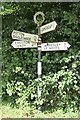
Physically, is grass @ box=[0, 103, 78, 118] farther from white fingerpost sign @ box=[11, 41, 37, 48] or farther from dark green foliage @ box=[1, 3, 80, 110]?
white fingerpost sign @ box=[11, 41, 37, 48]

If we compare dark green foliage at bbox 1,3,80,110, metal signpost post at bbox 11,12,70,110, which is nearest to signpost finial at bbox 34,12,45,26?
metal signpost post at bbox 11,12,70,110

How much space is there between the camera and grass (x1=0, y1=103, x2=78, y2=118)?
4.27 meters

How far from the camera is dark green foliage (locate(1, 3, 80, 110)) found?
14.8 feet

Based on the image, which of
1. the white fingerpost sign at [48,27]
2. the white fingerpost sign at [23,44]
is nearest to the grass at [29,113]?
the white fingerpost sign at [23,44]

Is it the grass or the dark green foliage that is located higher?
the dark green foliage

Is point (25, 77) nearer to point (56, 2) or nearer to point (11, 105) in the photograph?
point (11, 105)

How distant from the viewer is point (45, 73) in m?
4.61

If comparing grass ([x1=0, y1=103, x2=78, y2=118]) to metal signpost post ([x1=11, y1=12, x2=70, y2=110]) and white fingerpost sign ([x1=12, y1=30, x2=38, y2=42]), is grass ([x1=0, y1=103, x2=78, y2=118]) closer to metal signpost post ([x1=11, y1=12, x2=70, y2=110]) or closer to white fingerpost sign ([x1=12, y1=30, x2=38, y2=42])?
metal signpost post ([x1=11, y1=12, x2=70, y2=110])

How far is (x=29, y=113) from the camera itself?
4.35 meters

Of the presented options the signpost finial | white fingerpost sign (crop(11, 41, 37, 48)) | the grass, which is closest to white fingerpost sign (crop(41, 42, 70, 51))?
white fingerpost sign (crop(11, 41, 37, 48))

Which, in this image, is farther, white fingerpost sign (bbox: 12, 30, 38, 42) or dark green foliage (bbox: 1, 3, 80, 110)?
dark green foliage (bbox: 1, 3, 80, 110)

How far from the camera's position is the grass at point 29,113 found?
427 centimetres

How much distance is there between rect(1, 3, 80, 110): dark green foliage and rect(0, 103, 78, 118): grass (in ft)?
0.45

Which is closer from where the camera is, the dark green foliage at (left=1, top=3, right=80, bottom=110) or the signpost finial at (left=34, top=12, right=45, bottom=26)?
the signpost finial at (left=34, top=12, right=45, bottom=26)
